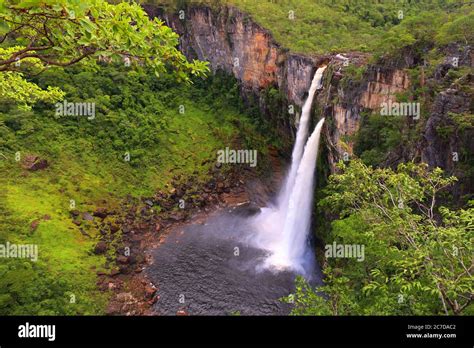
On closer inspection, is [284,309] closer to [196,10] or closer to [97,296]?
[97,296]

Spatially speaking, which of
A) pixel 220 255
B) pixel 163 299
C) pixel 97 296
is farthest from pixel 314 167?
pixel 97 296

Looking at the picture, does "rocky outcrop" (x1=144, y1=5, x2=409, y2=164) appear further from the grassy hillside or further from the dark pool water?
the dark pool water

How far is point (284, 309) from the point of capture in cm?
1655
